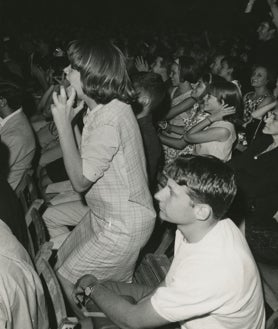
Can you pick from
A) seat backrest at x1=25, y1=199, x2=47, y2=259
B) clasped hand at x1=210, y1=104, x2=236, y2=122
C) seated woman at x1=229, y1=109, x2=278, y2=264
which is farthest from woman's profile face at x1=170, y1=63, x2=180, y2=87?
seat backrest at x1=25, y1=199, x2=47, y2=259

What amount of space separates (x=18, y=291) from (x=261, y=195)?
6.11 feet

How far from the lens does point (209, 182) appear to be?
1477 mm

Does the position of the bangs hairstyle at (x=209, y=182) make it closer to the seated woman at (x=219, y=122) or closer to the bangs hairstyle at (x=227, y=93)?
the seated woman at (x=219, y=122)

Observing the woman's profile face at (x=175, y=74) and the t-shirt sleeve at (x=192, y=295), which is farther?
the woman's profile face at (x=175, y=74)

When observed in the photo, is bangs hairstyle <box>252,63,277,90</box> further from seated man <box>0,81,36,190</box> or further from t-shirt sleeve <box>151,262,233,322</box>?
t-shirt sleeve <box>151,262,233,322</box>

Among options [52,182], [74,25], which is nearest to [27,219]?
[52,182]

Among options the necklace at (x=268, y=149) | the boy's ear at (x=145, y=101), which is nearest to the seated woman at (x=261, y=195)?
the necklace at (x=268, y=149)

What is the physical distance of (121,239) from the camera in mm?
2004

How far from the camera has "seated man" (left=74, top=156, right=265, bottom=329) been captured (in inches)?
52.4

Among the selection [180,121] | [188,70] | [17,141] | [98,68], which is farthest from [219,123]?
[17,141]

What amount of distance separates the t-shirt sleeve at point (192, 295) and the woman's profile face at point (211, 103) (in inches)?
70.5

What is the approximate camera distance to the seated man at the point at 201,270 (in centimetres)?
133

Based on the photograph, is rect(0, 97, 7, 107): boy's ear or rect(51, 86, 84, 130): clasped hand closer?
rect(51, 86, 84, 130): clasped hand

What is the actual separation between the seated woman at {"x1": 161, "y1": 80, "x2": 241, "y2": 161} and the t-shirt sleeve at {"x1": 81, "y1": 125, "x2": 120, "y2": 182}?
117cm
